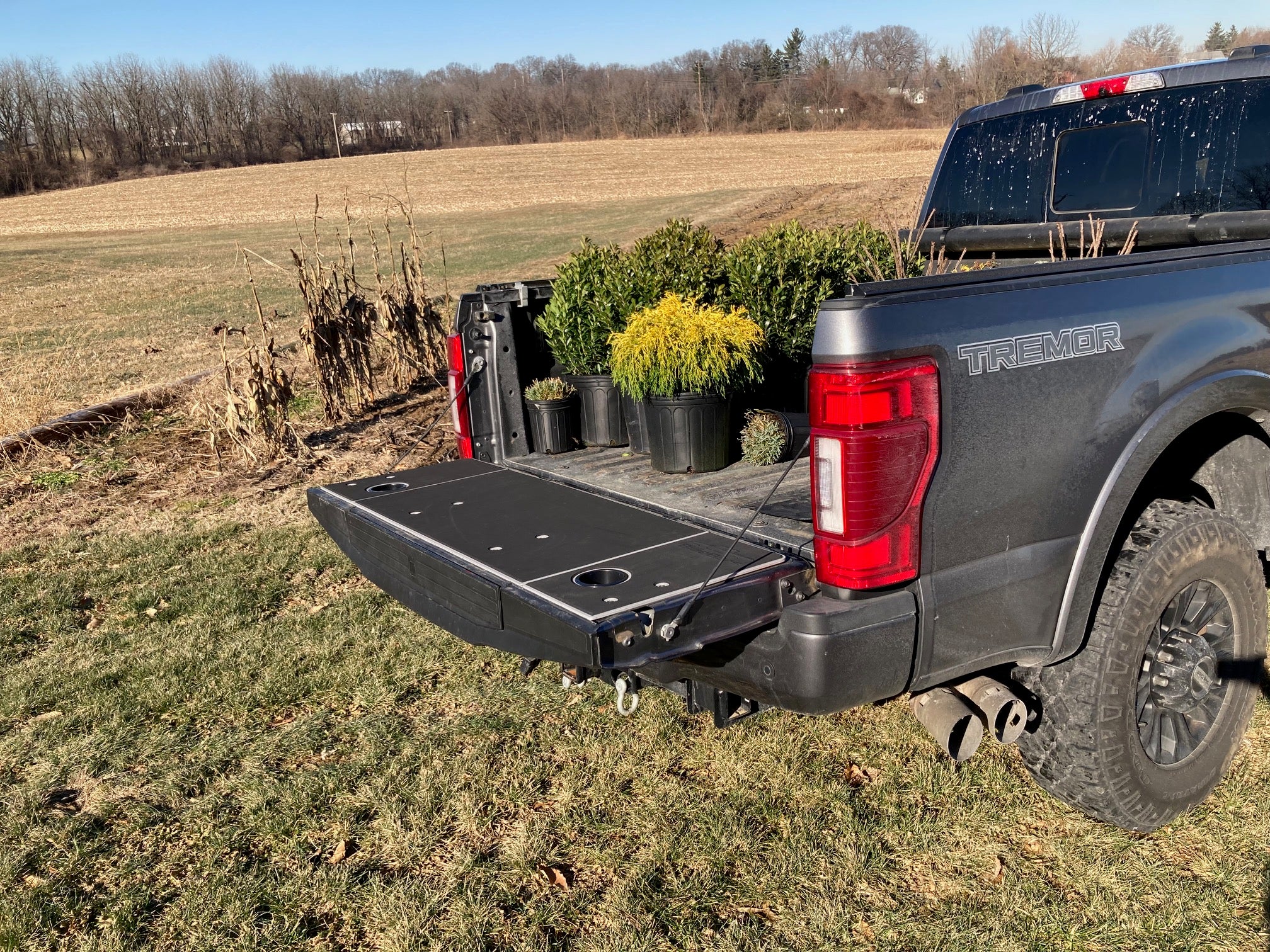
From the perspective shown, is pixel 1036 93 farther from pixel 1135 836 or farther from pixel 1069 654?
pixel 1135 836

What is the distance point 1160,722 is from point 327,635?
3.59 meters

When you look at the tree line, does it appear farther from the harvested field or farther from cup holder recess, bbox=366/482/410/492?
cup holder recess, bbox=366/482/410/492

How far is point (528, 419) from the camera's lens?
433 centimetres

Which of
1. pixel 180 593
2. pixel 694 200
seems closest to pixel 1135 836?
pixel 180 593

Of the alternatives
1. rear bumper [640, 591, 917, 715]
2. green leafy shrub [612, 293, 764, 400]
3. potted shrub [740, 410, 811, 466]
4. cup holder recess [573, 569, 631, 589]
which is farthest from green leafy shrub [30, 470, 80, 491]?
rear bumper [640, 591, 917, 715]

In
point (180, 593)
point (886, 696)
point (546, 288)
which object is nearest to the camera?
point (886, 696)

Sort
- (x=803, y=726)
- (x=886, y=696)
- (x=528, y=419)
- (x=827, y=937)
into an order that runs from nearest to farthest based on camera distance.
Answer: (x=886, y=696), (x=827, y=937), (x=803, y=726), (x=528, y=419)

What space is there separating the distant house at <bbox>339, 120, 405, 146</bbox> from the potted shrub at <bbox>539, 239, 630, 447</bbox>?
78.7 metres

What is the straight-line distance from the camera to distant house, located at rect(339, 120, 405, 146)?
77.1 m

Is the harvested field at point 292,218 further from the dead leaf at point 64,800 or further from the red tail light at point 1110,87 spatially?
the dead leaf at point 64,800

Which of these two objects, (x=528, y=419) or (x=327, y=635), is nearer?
(x=528, y=419)

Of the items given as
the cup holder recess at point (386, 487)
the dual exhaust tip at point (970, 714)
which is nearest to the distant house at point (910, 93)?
Result: the cup holder recess at point (386, 487)

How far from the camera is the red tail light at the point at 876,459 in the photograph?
236cm

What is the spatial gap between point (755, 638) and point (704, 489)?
113 cm
